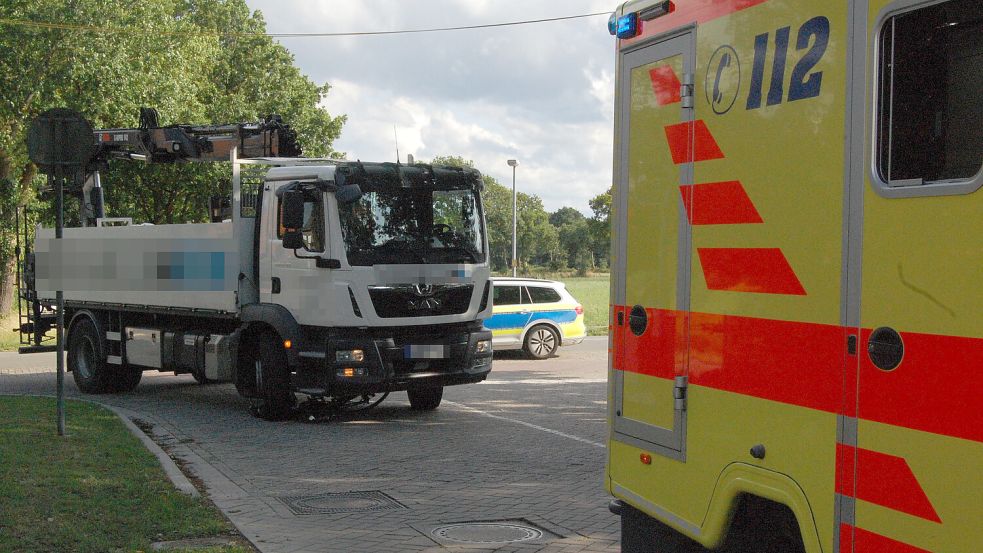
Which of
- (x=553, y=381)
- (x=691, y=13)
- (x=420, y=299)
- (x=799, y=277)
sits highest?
(x=691, y=13)

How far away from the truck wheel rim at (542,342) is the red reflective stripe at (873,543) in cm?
1807

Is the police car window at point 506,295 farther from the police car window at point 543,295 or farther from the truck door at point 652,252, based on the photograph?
the truck door at point 652,252

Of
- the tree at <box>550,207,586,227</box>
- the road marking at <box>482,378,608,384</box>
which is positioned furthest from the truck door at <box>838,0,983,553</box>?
the tree at <box>550,207,586,227</box>

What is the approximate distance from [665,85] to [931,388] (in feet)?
6.68

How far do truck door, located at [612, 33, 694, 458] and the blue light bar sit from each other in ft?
0.33

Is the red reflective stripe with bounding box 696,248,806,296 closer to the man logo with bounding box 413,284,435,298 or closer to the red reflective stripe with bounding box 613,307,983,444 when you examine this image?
the red reflective stripe with bounding box 613,307,983,444

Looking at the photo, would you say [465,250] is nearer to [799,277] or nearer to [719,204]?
[719,204]

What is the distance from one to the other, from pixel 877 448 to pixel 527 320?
18115 mm

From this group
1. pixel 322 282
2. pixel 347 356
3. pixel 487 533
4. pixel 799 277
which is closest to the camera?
pixel 799 277

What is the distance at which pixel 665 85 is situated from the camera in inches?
175

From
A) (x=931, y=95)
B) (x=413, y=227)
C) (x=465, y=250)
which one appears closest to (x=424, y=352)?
(x=465, y=250)

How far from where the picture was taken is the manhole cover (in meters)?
6.59

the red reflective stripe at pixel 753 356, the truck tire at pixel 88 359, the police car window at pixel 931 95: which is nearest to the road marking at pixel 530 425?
the truck tire at pixel 88 359

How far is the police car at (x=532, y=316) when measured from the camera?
20.9 meters
